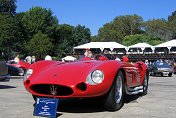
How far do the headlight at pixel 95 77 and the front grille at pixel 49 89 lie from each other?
41 cm

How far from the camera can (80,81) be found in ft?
16.8

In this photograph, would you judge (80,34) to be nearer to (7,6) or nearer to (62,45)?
(62,45)

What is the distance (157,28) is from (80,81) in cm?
10120

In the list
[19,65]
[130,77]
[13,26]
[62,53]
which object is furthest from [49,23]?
[130,77]

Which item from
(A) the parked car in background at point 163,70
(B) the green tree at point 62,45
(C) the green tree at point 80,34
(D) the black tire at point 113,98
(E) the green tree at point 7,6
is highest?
(E) the green tree at point 7,6

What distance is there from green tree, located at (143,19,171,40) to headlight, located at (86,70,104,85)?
9928 cm

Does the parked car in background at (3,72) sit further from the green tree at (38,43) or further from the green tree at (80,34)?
the green tree at (80,34)

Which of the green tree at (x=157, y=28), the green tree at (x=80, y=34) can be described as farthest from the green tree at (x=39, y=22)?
the green tree at (x=157, y=28)

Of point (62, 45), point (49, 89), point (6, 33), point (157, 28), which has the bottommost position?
point (49, 89)

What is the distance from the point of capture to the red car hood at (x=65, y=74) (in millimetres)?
5168

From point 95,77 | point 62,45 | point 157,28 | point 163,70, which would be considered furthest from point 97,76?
point 157,28

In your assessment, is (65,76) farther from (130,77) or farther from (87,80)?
(130,77)

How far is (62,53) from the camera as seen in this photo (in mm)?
68875

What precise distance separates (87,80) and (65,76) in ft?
1.47
